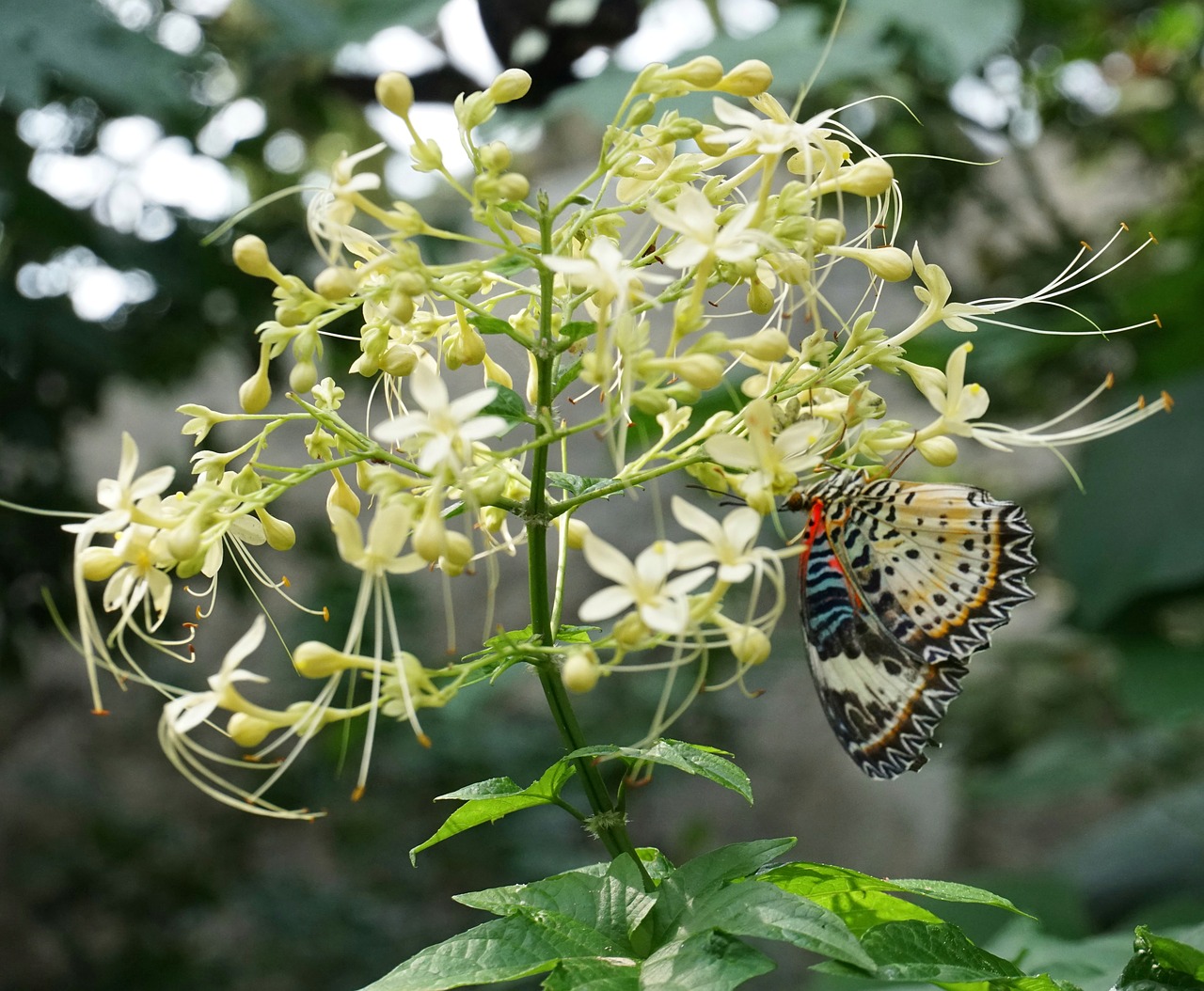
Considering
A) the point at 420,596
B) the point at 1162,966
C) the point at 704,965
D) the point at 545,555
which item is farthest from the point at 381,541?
the point at 420,596

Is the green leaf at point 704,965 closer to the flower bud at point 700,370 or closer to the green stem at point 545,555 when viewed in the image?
the green stem at point 545,555

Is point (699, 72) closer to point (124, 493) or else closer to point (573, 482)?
point (573, 482)

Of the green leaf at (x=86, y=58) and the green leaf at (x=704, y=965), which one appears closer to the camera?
the green leaf at (x=704, y=965)

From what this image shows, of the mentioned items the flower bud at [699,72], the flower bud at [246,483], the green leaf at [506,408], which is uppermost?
the flower bud at [699,72]

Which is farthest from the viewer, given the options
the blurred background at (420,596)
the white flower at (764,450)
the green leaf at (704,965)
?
the blurred background at (420,596)

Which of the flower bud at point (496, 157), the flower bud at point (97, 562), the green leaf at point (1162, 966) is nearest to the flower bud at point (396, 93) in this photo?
the flower bud at point (496, 157)

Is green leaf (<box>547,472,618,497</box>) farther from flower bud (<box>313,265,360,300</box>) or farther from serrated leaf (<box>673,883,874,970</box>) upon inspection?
serrated leaf (<box>673,883,874,970</box>)

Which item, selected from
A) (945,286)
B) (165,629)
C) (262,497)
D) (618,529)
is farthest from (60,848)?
(945,286)
